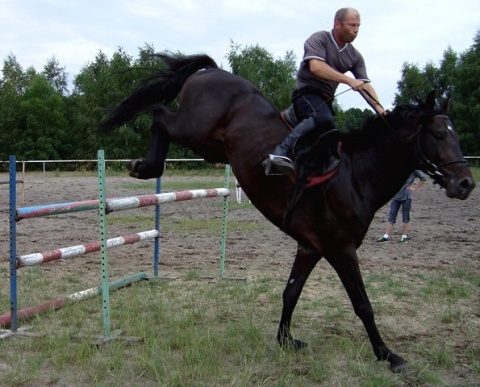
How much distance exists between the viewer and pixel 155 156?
5020 mm

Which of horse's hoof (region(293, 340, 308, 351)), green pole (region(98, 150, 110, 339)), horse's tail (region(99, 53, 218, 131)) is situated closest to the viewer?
horse's hoof (region(293, 340, 308, 351))

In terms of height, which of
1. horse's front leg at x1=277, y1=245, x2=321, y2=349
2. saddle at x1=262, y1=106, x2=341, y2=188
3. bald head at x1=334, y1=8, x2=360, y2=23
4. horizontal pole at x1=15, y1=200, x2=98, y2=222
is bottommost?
horse's front leg at x1=277, y1=245, x2=321, y2=349

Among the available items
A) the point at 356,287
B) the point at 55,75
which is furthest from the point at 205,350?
the point at 55,75

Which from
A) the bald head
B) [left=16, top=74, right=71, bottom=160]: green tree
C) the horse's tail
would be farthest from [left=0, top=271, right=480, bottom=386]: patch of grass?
[left=16, top=74, right=71, bottom=160]: green tree

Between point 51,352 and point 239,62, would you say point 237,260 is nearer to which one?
point 51,352

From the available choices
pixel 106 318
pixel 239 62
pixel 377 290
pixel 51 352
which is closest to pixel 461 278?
pixel 377 290

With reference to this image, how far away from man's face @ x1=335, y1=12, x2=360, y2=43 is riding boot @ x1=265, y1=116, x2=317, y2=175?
74cm

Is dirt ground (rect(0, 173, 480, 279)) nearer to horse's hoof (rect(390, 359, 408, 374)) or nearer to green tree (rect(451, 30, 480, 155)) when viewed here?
horse's hoof (rect(390, 359, 408, 374))

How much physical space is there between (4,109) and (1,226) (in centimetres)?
4432

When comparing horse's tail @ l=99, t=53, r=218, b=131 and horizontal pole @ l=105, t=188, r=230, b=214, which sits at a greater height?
horse's tail @ l=99, t=53, r=218, b=131

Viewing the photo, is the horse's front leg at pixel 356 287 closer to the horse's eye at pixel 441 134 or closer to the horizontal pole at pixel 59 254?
the horse's eye at pixel 441 134

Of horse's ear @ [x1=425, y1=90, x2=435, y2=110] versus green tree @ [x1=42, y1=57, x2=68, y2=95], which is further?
green tree @ [x1=42, y1=57, x2=68, y2=95]

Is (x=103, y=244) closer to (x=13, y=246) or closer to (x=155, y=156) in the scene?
(x=13, y=246)

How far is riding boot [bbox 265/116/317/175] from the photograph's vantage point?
4.29m
